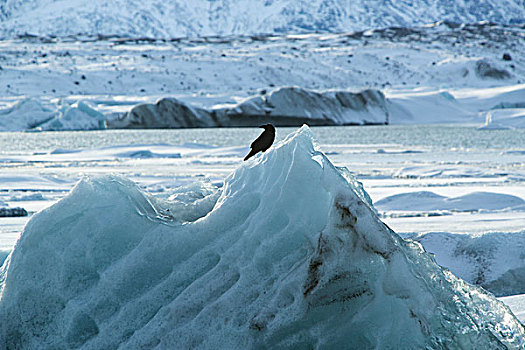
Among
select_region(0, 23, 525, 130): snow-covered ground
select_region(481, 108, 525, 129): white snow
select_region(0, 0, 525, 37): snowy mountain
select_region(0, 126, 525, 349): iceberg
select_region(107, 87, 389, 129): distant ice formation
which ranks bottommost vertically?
select_region(0, 0, 525, 37): snowy mountain

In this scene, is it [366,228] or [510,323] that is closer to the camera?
[366,228]

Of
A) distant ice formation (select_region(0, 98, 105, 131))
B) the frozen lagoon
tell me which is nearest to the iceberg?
the frozen lagoon

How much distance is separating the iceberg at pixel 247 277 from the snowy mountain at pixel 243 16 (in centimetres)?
11468

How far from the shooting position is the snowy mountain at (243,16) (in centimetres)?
12108

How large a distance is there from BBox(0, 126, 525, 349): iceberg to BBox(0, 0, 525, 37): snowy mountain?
11468 cm

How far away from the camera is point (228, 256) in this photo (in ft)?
7.98

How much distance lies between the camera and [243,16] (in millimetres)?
156750

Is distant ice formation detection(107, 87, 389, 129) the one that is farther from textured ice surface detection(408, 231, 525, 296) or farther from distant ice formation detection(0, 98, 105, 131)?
textured ice surface detection(408, 231, 525, 296)

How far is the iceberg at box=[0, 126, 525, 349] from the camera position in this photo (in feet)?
7.47

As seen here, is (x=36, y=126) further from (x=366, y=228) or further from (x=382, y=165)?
(x=366, y=228)

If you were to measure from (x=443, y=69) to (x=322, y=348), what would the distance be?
1633 inches

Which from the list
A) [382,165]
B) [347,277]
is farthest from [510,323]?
[382,165]

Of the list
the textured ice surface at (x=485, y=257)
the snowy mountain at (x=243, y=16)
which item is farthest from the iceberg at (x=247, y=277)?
the snowy mountain at (x=243, y=16)

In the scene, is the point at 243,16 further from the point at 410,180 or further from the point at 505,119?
the point at 410,180
